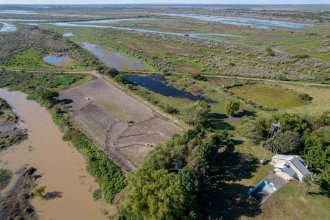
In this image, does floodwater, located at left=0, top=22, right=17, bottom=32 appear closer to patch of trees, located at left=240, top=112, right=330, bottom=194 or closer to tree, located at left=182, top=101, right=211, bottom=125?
tree, located at left=182, top=101, right=211, bottom=125

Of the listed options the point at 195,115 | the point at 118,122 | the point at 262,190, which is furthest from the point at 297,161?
the point at 118,122

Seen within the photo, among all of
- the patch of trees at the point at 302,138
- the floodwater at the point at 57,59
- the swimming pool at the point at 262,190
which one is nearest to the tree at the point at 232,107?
the patch of trees at the point at 302,138

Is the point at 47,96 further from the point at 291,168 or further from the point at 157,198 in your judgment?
the point at 291,168

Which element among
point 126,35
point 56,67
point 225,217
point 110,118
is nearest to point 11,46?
point 56,67

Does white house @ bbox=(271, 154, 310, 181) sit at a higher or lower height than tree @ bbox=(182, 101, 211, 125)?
lower

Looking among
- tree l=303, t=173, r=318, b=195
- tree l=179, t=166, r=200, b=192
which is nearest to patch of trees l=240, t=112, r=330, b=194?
tree l=303, t=173, r=318, b=195

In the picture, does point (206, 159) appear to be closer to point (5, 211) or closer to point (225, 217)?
point (225, 217)
